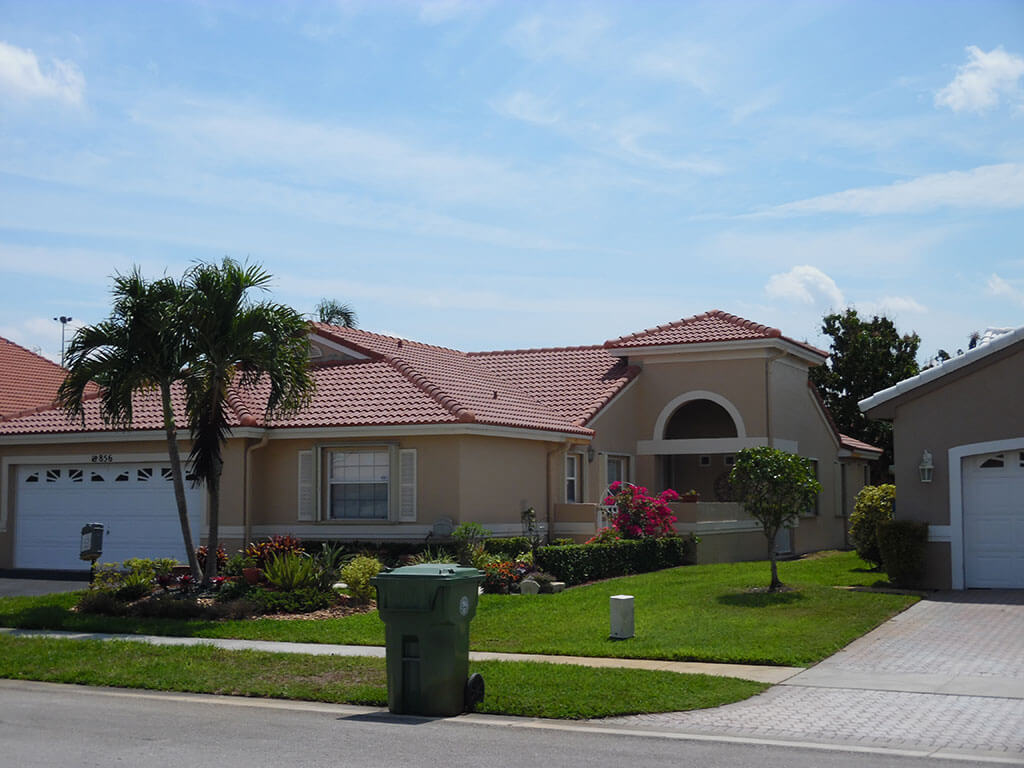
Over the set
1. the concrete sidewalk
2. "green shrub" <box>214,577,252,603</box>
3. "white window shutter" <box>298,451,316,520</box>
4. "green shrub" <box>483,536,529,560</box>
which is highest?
"white window shutter" <box>298,451,316,520</box>

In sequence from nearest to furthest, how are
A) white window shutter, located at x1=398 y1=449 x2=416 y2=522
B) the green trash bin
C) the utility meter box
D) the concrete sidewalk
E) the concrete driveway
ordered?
the green trash bin → the concrete sidewalk → the utility meter box → the concrete driveway → white window shutter, located at x1=398 y1=449 x2=416 y2=522

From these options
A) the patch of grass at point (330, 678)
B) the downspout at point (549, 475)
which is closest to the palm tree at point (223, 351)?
the patch of grass at point (330, 678)

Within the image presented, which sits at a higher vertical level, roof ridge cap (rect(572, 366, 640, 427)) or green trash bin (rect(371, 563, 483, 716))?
roof ridge cap (rect(572, 366, 640, 427))

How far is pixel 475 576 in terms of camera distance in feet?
35.5

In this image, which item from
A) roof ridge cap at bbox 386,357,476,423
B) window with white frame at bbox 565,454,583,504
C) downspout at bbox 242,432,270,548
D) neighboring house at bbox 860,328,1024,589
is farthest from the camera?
window with white frame at bbox 565,454,583,504

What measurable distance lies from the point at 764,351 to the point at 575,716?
1809cm

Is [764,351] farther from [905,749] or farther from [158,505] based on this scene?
[905,749]

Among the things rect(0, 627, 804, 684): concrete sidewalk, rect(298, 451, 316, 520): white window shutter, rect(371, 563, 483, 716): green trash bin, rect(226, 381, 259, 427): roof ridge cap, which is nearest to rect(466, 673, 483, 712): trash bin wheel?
rect(371, 563, 483, 716): green trash bin

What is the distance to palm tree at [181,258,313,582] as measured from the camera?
17922mm

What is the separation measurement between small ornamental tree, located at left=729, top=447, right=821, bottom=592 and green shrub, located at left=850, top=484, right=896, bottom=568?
3511 millimetres

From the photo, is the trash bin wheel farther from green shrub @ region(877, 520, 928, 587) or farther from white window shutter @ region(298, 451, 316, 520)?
white window shutter @ region(298, 451, 316, 520)

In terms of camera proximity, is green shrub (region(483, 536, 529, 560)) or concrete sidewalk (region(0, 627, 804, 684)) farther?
green shrub (region(483, 536, 529, 560))

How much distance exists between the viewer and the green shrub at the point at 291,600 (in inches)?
677

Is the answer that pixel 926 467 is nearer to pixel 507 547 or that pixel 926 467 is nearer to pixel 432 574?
pixel 507 547
